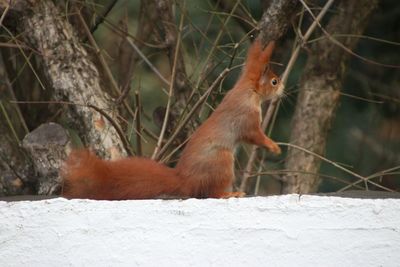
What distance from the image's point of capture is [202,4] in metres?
5.29

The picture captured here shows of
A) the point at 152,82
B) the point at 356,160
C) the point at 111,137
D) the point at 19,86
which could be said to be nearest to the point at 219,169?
the point at 111,137

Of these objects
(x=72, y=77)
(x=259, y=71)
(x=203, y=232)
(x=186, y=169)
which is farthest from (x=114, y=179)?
(x=72, y=77)

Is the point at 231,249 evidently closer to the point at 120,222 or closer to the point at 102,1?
the point at 120,222

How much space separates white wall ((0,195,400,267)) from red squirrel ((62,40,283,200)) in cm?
25

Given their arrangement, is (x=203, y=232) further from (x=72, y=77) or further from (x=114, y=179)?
(x=72, y=77)

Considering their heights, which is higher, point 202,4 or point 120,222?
point 202,4

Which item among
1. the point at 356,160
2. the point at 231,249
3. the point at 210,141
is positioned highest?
the point at 210,141

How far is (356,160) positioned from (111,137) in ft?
6.06

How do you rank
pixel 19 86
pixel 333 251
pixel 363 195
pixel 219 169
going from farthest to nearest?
pixel 19 86
pixel 219 169
pixel 363 195
pixel 333 251

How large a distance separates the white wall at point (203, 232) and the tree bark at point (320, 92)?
2.03 m

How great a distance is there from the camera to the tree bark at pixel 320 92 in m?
4.64

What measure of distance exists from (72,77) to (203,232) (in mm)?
1492

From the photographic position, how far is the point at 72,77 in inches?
151

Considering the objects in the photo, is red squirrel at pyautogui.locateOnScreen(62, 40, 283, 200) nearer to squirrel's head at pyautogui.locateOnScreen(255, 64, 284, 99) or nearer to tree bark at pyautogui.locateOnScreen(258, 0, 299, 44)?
squirrel's head at pyautogui.locateOnScreen(255, 64, 284, 99)
